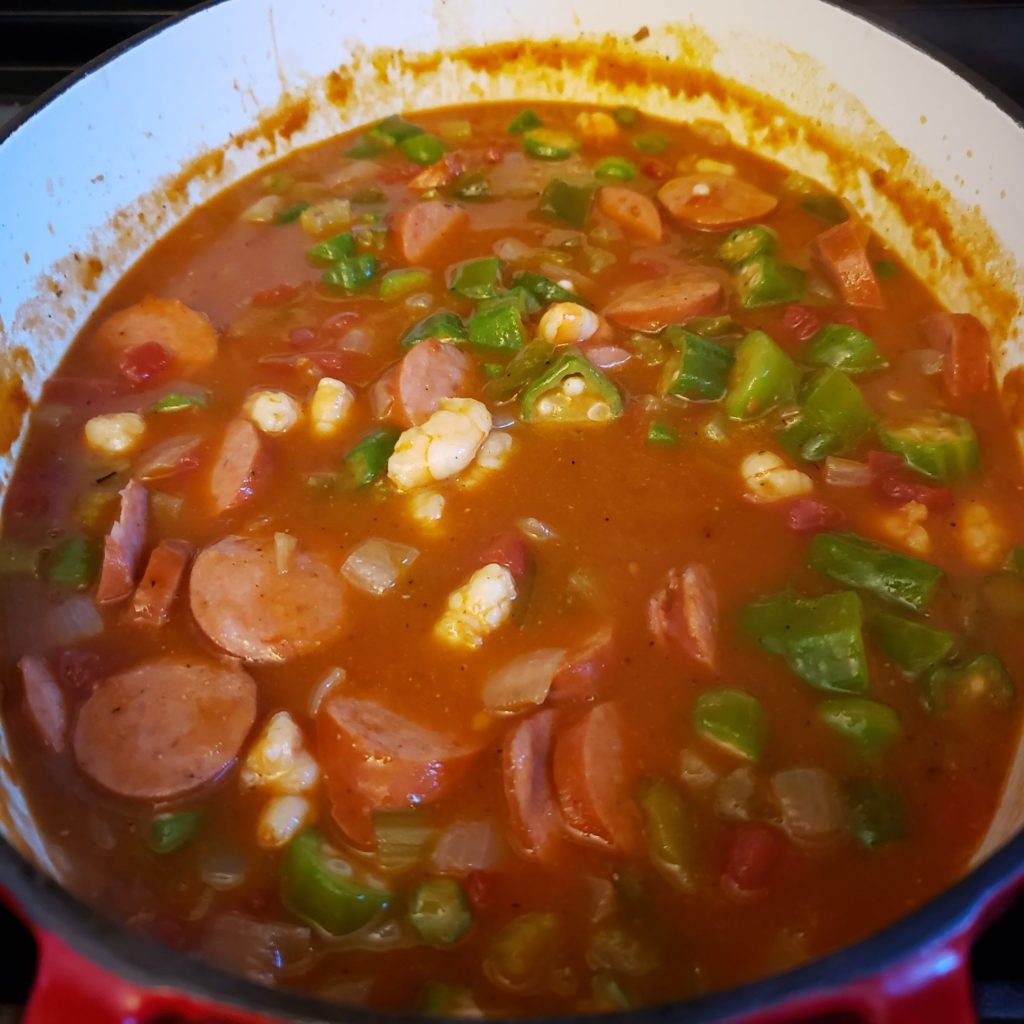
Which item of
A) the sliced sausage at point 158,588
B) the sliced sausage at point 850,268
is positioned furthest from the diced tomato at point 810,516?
the sliced sausage at point 158,588

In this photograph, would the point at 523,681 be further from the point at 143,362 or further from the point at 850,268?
the point at 850,268

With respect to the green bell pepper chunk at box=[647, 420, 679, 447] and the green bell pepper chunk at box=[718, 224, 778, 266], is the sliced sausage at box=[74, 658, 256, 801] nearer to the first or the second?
the green bell pepper chunk at box=[647, 420, 679, 447]

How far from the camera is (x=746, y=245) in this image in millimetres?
2918

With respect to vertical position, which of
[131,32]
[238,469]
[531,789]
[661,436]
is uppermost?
[131,32]

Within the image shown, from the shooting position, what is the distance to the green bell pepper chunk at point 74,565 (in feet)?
7.25

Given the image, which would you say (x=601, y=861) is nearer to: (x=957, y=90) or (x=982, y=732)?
(x=982, y=732)

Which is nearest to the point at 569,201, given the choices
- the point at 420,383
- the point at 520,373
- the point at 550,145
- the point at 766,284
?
the point at 550,145

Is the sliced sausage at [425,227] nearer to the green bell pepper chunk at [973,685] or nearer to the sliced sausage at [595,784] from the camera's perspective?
the sliced sausage at [595,784]

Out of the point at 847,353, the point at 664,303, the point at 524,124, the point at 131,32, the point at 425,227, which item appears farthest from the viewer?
the point at 524,124

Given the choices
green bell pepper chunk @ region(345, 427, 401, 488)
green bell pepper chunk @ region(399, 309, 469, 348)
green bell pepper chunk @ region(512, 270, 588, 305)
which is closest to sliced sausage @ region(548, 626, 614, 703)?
green bell pepper chunk @ region(345, 427, 401, 488)

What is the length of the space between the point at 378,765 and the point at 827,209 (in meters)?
2.22

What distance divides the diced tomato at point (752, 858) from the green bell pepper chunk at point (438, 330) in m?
1.45

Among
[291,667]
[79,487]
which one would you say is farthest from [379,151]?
[291,667]

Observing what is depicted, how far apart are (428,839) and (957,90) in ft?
7.49
